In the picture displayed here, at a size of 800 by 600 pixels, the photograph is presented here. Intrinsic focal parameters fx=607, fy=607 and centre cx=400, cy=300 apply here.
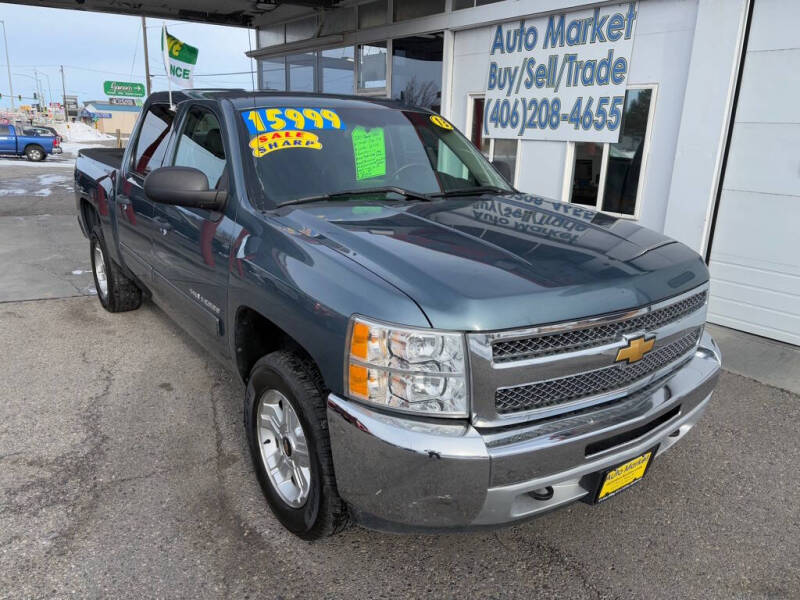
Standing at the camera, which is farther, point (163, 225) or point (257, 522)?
point (163, 225)

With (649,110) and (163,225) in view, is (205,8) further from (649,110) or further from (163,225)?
(163,225)

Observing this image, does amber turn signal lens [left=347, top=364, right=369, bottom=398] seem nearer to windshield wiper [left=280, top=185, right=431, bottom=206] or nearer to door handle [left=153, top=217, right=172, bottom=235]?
windshield wiper [left=280, top=185, right=431, bottom=206]

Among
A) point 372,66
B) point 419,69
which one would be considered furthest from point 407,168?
point 372,66

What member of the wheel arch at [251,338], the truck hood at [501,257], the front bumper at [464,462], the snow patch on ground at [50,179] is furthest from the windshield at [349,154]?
the snow patch on ground at [50,179]

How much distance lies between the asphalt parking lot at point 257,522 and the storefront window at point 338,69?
8946 millimetres

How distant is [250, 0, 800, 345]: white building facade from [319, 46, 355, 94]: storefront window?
6.79 feet

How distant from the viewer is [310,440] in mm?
2275

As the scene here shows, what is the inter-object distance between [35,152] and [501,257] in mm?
29103

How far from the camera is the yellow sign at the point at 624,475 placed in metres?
2.24

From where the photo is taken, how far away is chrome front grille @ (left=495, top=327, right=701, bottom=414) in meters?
2.03

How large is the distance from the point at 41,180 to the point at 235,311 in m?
17.8

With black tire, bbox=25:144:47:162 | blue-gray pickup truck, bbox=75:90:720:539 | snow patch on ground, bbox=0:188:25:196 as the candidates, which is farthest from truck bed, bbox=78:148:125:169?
black tire, bbox=25:144:47:162

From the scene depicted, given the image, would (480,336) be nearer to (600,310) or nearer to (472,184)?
(600,310)

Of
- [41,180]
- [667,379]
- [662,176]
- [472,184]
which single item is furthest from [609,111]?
[41,180]
